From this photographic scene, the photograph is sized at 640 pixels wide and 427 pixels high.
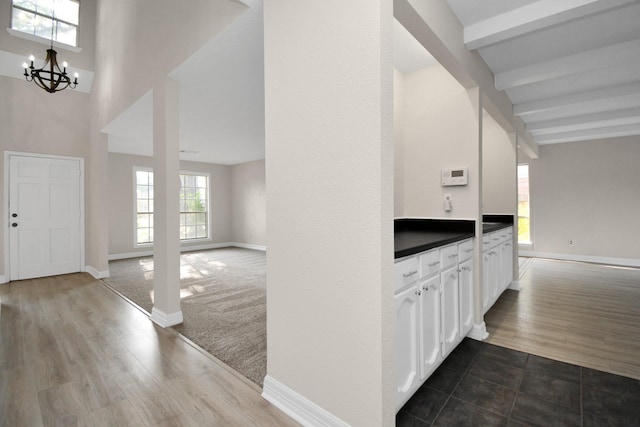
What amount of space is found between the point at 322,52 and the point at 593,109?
488 cm

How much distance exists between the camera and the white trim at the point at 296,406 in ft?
4.68

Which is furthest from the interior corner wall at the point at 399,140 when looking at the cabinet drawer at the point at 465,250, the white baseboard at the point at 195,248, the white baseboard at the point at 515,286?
the white baseboard at the point at 195,248

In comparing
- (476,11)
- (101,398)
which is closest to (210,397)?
(101,398)

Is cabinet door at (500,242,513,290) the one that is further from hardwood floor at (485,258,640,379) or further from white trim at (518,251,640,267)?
white trim at (518,251,640,267)

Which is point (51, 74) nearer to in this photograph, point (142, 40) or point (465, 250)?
point (142, 40)

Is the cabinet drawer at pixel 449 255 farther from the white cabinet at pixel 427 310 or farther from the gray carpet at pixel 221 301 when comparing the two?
the gray carpet at pixel 221 301

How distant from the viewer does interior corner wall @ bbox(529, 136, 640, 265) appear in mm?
5633

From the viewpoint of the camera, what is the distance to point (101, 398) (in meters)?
1.77

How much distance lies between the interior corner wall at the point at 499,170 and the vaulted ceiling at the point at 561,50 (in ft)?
1.27

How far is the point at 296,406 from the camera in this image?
156 centimetres

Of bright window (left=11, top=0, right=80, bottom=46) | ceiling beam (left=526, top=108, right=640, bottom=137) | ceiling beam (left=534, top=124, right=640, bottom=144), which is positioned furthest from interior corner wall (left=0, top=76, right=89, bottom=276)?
ceiling beam (left=534, top=124, right=640, bottom=144)

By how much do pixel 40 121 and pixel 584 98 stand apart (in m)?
8.06

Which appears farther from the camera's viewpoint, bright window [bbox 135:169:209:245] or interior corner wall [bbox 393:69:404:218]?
bright window [bbox 135:169:209:245]

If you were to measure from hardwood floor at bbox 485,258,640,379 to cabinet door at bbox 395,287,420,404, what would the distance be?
4.40ft
